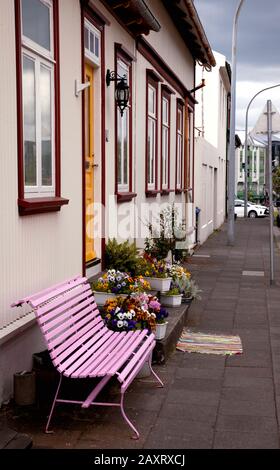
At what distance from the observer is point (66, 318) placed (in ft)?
17.0

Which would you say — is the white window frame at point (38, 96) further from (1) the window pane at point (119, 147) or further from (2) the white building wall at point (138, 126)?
(1) the window pane at point (119, 147)

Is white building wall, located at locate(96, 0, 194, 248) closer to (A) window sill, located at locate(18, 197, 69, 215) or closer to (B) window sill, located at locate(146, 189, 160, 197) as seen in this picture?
(B) window sill, located at locate(146, 189, 160, 197)

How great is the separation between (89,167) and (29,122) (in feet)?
7.76

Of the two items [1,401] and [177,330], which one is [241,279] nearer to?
[177,330]

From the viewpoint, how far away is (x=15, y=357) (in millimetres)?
5129

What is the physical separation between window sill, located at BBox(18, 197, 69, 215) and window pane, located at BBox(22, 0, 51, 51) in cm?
133

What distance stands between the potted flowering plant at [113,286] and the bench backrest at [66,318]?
0.96 metres

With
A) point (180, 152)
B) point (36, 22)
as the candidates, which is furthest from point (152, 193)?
point (36, 22)

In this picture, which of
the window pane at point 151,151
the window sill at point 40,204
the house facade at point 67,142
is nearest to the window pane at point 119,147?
the house facade at point 67,142

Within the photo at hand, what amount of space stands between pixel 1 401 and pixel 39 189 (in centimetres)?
180

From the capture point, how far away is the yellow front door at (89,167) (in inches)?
300

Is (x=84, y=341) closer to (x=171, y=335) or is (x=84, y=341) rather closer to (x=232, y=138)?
(x=171, y=335)

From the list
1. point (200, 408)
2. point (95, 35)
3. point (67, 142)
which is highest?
point (95, 35)

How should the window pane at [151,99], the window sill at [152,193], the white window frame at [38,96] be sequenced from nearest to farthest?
the white window frame at [38,96]
the window sill at [152,193]
the window pane at [151,99]
